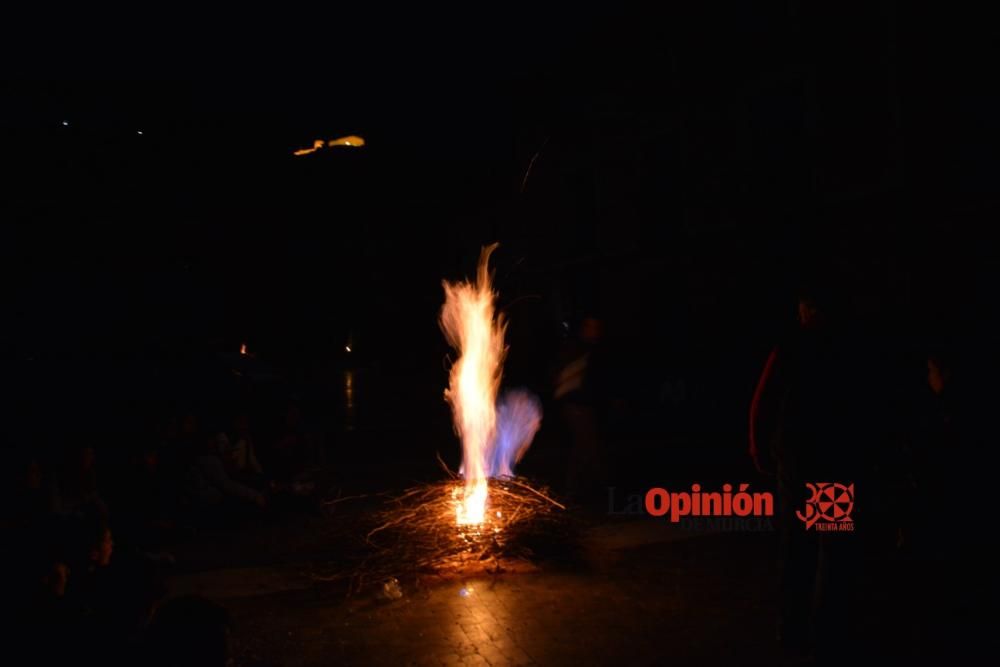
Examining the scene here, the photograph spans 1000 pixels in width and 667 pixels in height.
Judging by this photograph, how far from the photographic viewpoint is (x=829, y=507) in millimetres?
4688

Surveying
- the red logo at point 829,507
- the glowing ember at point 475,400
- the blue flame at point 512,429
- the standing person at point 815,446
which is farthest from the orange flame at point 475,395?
the red logo at point 829,507

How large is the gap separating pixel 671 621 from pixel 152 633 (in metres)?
3.74

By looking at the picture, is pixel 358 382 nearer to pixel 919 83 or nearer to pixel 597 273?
pixel 597 273

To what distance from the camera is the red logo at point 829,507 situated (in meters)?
4.59

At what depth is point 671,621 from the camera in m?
5.45

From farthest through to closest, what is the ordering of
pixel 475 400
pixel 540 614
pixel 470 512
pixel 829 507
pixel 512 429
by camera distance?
pixel 512 429
pixel 475 400
pixel 470 512
pixel 540 614
pixel 829 507

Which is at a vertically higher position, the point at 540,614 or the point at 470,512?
the point at 470,512

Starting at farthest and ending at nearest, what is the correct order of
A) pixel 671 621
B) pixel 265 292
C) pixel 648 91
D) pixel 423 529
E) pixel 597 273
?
pixel 265 292, pixel 597 273, pixel 648 91, pixel 423 529, pixel 671 621

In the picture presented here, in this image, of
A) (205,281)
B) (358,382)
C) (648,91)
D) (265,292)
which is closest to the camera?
(205,281)

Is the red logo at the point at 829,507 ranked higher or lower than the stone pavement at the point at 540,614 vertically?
higher

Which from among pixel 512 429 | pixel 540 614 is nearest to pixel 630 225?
pixel 512 429

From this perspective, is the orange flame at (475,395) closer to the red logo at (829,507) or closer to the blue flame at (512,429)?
the blue flame at (512,429)

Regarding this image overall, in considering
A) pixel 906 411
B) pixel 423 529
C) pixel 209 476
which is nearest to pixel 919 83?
pixel 906 411

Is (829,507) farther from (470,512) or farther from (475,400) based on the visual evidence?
(475,400)
